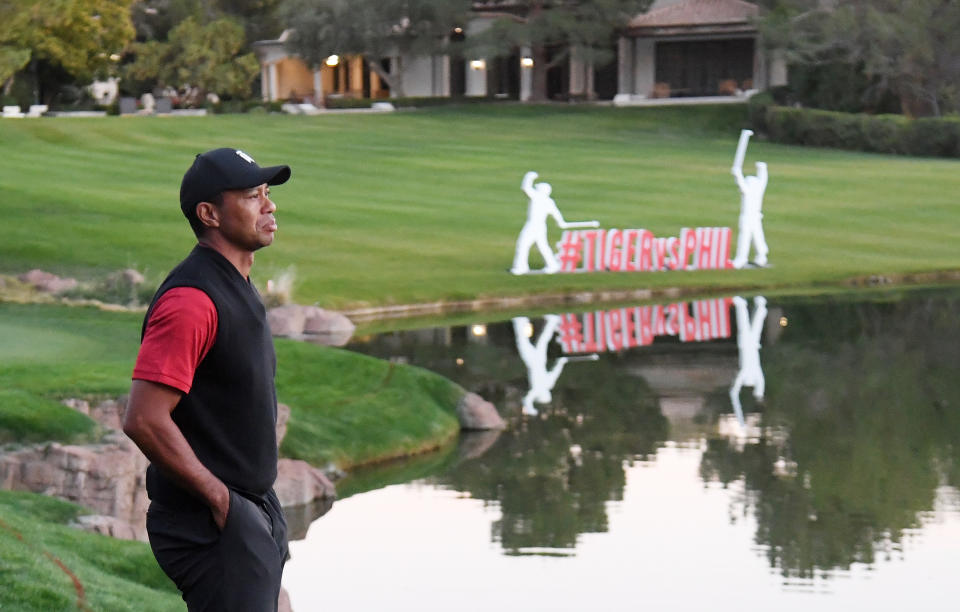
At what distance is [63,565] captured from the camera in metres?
8.65

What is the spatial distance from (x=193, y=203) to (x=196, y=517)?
0.95 meters

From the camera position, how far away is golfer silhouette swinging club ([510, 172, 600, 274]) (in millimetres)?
30406

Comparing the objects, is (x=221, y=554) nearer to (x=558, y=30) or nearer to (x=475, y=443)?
(x=475, y=443)

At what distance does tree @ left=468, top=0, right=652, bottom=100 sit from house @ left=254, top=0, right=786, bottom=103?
29.6 inches

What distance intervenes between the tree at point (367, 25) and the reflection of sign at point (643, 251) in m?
37.1

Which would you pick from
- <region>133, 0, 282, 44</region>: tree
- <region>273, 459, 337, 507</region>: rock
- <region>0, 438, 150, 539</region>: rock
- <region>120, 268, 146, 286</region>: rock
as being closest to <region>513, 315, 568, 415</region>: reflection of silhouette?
<region>273, 459, 337, 507</region>: rock

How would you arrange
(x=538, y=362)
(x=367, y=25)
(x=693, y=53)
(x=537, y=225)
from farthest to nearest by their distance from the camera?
1. (x=693, y=53)
2. (x=367, y=25)
3. (x=537, y=225)
4. (x=538, y=362)

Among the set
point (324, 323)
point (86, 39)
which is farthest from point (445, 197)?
point (86, 39)

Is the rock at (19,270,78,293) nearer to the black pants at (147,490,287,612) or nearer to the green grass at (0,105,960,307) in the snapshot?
the green grass at (0,105,960,307)

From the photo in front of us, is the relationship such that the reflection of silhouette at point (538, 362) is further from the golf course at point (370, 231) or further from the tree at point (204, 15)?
the tree at point (204, 15)

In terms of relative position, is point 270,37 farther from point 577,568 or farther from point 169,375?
point 169,375

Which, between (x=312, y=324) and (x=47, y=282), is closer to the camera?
(x=312, y=324)

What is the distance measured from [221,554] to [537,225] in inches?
1002

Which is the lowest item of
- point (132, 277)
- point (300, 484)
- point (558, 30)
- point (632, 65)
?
point (632, 65)
